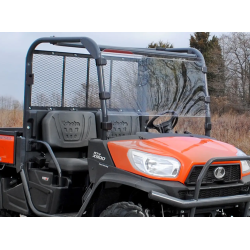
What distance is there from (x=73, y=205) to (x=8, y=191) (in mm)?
1016

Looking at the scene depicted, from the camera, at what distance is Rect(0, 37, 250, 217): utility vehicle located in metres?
3.74

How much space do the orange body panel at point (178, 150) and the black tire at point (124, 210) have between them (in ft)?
0.99

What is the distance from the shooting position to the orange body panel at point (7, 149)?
5.26m

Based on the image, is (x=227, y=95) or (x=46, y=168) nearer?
(x=46, y=168)

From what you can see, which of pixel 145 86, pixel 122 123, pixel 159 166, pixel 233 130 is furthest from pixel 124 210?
pixel 233 130

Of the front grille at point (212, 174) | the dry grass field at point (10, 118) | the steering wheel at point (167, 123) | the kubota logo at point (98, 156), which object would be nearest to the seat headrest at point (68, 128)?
the steering wheel at point (167, 123)

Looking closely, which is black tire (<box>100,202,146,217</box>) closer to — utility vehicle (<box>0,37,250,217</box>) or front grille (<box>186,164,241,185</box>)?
utility vehicle (<box>0,37,250,217</box>)

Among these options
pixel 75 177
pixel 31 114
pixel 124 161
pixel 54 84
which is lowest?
pixel 75 177

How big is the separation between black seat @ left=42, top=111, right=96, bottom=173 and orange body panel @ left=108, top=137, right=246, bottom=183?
1112 mm

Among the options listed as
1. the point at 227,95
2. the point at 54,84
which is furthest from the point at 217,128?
the point at 54,84

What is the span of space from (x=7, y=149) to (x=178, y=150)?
2.48 metres

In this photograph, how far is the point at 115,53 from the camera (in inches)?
170

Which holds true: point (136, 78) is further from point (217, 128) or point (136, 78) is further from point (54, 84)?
point (217, 128)

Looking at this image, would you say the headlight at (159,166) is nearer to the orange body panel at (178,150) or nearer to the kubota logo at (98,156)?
the orange body panel at (178,150)
